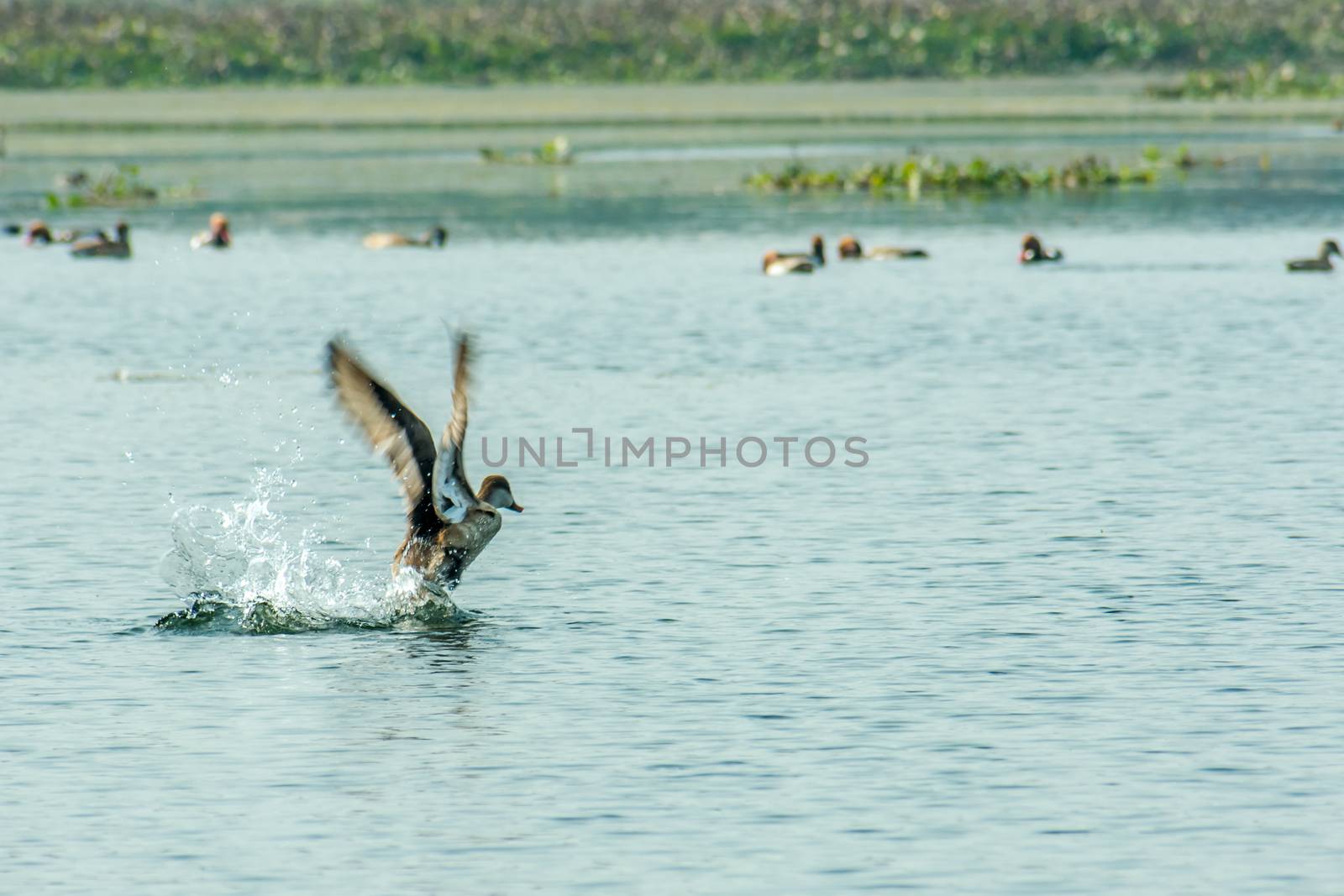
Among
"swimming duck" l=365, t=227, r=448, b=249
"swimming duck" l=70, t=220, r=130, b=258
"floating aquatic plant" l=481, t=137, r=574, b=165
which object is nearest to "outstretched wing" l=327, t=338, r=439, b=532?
"swimming duck" l=70, t=220, r=130, b=258

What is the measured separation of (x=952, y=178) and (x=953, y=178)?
64mm

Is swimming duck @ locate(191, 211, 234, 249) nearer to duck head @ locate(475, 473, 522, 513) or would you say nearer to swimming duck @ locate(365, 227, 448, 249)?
swimming duck @ locate(365, 227, 448, 249)

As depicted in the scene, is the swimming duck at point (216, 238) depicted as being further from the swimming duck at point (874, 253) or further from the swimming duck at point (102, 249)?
the swimming duck at point (874, 253)

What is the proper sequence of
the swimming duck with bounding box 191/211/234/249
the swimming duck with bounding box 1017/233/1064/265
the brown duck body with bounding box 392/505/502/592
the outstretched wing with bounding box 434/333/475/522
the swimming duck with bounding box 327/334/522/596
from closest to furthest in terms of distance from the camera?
the outstretched wing with bounding box 434/333/475/522, the swimming duck with bounding box 327/334/522/596, the brown duck body with bounding box 392/505/502/592, the swimming duck with bounding box 1017/233/1064/265, the swimming duck with bounding box 191/211/234/249

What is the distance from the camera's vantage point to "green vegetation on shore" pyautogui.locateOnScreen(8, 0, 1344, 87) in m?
115

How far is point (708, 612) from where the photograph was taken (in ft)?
55.6

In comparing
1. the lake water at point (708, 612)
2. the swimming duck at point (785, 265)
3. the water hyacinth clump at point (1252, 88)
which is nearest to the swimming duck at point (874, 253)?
the swimming duck at point (785, 265)

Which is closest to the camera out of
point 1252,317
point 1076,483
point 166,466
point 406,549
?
point 406,549

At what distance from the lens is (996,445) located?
24547mm

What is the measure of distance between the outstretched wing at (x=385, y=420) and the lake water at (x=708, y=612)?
1137 millimetres

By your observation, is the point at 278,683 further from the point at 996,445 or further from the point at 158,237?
the point at 158,237

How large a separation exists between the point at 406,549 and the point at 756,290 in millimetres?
26536

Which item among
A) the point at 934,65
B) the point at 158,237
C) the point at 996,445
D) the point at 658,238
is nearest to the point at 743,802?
the point at 996,445

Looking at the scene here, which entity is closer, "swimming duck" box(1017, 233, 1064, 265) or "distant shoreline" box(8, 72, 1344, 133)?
"swimming duck" box(1017, 233, 1064, 265)
